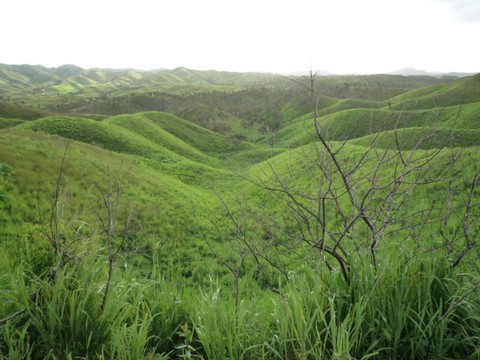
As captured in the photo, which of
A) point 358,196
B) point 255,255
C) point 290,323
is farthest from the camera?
point 358,196

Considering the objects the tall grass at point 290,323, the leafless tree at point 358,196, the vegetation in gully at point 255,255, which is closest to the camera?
the tall grass at point 290,323

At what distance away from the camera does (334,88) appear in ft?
313

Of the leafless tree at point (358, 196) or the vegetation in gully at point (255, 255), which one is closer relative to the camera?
the vegetation in gully at point (255, 255)

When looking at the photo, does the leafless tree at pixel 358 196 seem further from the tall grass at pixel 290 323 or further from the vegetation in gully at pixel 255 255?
the tall grass at pixel 290 323

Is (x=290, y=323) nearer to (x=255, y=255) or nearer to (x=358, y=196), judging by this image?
(x=255, y=255)

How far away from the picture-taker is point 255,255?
357 centimetres

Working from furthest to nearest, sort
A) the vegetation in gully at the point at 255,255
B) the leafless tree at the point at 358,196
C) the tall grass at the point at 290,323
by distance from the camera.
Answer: the leafless tree at the point at 358,196 < the vegetation in gully at the point at 255,255 < the tall grass at the point at 290,323

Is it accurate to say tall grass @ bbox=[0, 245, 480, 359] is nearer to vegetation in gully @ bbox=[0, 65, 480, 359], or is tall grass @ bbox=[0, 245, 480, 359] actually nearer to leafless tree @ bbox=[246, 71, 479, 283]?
vegetation in gully @ bbox=[0, 65, 480, 359]

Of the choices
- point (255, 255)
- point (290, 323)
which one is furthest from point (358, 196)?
point (290, 323)

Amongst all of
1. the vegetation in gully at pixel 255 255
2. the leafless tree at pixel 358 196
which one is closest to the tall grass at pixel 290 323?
the vegetation in gully at pixel 255 255

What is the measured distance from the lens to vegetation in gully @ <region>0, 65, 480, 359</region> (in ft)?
8.57

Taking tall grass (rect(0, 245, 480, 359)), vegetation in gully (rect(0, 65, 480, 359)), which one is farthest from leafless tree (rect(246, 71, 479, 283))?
tall grass (rect(0, 245, 480, 359))

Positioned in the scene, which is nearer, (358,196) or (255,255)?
(255,255)

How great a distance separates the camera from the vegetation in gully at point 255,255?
8.57 ft
